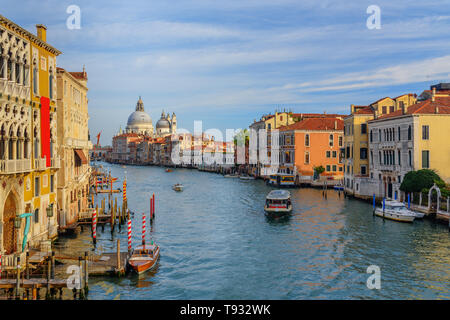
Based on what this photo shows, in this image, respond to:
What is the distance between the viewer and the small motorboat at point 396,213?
26312 mm

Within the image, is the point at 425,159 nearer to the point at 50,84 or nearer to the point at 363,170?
the point at 363,170

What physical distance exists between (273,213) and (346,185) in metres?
13.7

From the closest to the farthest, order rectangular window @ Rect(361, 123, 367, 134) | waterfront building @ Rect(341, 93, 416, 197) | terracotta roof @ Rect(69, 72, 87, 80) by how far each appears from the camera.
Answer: terracotta roof @ Rect(69, 72, 87, 80)
waterfront building @ Rect(341, 93, 416, 197)
rectangular window @ Rect(361, 123, 367, 134)

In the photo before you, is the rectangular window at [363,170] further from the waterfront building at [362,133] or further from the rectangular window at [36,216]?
the rectangular window at [36,216]

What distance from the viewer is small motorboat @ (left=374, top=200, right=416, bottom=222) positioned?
2631 centimetres

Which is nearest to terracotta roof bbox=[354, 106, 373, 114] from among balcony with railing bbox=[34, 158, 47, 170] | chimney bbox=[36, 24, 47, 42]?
chimney bbox=[36, 24, 47, 42]

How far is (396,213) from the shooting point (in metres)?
26.9

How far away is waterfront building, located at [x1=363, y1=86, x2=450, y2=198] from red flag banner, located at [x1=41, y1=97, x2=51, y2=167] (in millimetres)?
22863

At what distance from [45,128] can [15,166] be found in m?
3.83

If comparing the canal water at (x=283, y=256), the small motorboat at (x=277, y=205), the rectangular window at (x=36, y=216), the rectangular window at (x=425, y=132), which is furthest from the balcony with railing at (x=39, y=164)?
the rectangular window at (x=425, y=132)

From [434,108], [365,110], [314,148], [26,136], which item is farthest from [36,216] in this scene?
[314,148]

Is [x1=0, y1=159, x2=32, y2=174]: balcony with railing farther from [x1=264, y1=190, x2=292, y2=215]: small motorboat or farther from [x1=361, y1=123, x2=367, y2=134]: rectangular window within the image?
[x1=361, y1=123, x2=367, y2=134]: rectangular window

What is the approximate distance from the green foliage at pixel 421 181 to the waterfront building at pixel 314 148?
25.4 m
